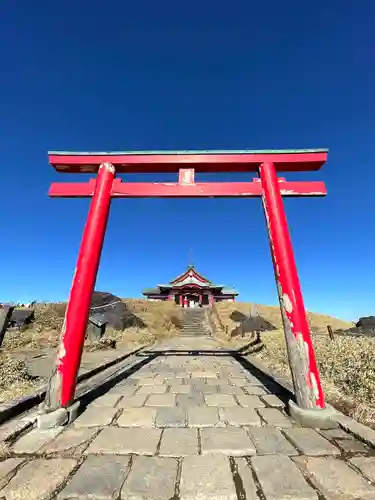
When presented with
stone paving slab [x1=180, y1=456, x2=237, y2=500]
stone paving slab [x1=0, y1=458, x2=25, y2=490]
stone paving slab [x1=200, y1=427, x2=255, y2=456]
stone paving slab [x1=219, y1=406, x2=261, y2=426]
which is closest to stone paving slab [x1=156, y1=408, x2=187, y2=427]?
stone paving slab [x1=200, y1=427, x2=255, y2=456]

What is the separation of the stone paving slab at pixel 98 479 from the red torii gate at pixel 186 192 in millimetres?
1251

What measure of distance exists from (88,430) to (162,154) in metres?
4.04

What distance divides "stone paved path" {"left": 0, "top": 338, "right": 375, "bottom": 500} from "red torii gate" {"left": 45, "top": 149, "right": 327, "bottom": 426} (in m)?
0.60

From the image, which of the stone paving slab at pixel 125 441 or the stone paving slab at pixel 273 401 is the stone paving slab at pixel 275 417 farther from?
the stone paving slab at pixel 125 441

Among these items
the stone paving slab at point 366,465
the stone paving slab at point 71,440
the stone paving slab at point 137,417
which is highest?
the stone paving slab at point 137,417

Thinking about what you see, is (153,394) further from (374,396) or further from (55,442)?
(374,396)

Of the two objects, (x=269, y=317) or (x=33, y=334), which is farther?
(x=269, y=317)

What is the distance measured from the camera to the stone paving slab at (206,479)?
5.98ft

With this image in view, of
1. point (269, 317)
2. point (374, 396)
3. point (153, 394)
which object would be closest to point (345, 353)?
point (374, 396)

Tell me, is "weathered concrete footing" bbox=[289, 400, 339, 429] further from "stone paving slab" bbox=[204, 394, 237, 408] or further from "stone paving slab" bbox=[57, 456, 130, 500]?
"stone paving slab" bbox=[57, 456, 130, 500]

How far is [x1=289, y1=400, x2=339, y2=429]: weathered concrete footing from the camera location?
9.66 feet

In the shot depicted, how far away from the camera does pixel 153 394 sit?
4.33m

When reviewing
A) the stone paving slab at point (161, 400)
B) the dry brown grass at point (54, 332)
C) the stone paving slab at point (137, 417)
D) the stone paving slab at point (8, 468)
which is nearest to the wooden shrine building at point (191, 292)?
the dry brown grass at point (54, 332)

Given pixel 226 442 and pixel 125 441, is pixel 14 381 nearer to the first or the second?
pixel 125 441
